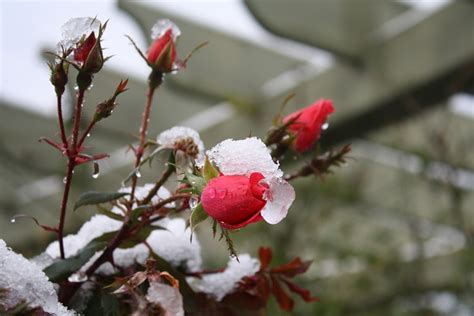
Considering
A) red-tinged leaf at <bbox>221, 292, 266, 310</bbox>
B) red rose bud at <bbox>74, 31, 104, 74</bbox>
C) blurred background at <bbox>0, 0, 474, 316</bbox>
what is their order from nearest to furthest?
red rose bud at <bbox>74, 31, 104, 74</bbox> < red-tinged leaf at <bbox>221, 292, 266, 310</bbox> < blurred background at <bbox>0, 0, 474, 316</bbox>

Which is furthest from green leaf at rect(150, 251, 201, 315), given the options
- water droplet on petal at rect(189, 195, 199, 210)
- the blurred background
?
the blurred background

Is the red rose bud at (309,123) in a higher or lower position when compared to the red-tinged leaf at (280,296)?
higher

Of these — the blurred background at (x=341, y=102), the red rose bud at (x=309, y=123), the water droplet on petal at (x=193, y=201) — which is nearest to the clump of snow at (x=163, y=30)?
the red rose bud at (x=309, y=123)

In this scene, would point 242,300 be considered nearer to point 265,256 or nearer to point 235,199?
point 265,256

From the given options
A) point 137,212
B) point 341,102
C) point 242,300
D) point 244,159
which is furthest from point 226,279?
point 341,102

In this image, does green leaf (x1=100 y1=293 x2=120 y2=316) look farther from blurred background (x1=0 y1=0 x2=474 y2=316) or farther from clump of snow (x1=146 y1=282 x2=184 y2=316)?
blurred background (x1=0 y1=0 x2=474 y2=316)

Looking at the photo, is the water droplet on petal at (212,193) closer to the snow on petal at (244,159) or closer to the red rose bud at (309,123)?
the snow on petal at (244,159)
